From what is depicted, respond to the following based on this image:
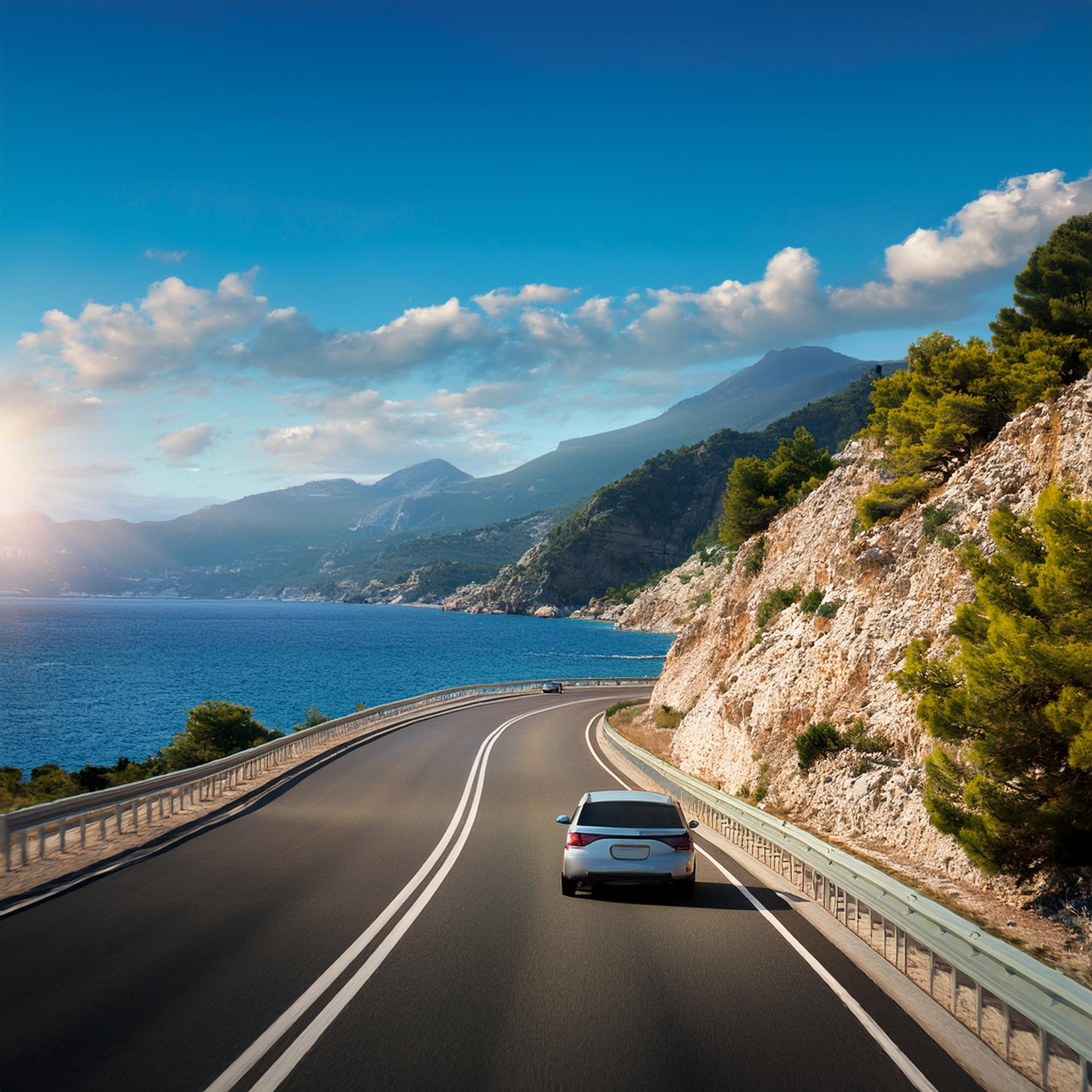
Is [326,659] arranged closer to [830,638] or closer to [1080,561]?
[830,638]

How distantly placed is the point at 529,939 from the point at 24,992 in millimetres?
4283

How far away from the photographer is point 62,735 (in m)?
57.1

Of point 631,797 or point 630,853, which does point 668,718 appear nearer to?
point 631,797

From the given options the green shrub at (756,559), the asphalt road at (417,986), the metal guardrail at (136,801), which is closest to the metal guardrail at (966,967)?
the asphalt road at (417,986)

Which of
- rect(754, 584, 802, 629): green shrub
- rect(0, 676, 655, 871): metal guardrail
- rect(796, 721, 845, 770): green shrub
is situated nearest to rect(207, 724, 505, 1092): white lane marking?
rect(0, 676, 655, 871): metal guardrail

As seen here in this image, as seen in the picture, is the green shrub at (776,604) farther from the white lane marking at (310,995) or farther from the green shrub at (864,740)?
the white lane marking at (310,995)

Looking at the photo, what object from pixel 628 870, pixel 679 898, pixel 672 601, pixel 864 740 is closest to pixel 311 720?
pixel 864 740

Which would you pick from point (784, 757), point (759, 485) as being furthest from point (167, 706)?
point (784, 757)

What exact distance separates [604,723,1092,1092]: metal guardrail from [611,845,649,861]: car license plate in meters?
2.23

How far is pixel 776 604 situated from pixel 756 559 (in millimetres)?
8392

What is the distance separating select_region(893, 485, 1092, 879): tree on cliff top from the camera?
31.2 ft

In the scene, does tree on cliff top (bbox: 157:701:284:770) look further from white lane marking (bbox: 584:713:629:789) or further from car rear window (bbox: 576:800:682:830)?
car rear window (bbox: 576:800:682:830)

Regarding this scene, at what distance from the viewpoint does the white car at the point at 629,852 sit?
9250 millimetres

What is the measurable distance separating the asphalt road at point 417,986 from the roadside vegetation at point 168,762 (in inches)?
995
